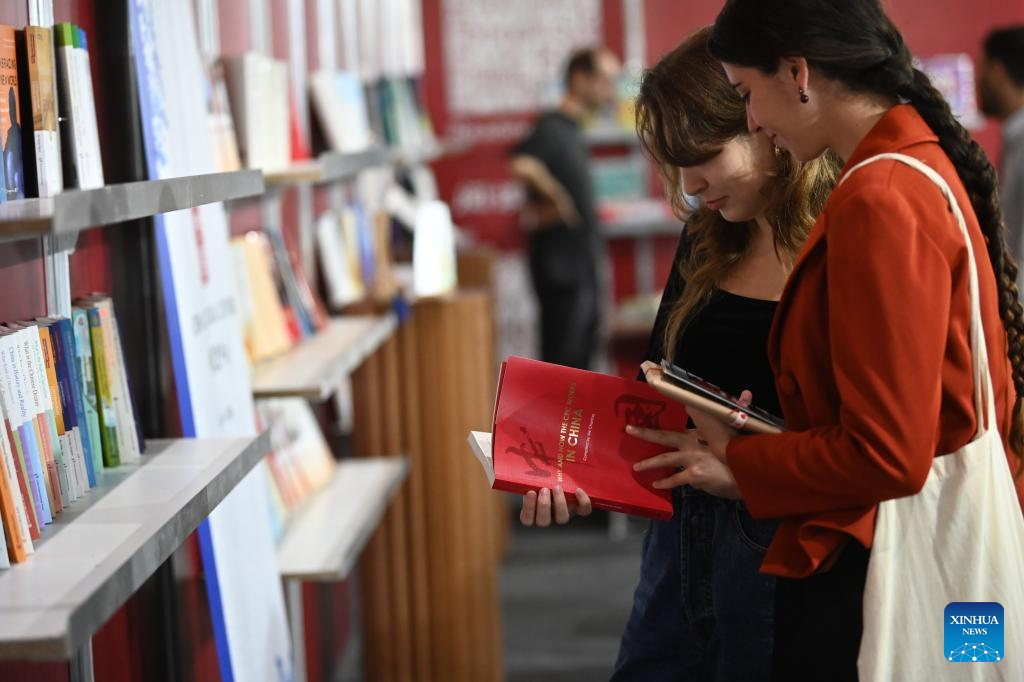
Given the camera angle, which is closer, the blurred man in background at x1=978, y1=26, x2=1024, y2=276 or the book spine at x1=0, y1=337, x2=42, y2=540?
the book spine at x1=0, y1=337, x2=42, y2=540

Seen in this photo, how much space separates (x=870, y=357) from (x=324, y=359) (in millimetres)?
1807

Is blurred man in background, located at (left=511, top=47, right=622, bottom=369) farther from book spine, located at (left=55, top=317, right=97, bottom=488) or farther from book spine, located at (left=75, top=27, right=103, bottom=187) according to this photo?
book spine, located at (left=55, top=317, right=97, bottom=488)

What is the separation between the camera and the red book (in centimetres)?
170

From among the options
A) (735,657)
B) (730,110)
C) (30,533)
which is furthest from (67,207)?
(735,657)

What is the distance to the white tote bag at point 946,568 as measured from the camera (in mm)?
1364

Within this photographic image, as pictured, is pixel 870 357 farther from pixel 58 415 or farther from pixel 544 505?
pixel 58 415

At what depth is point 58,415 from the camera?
1.68 m

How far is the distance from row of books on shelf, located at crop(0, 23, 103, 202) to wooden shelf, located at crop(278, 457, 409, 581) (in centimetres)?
114

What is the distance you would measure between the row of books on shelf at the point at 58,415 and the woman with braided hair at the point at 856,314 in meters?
0.84

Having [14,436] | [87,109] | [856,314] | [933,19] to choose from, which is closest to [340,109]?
[87,109]

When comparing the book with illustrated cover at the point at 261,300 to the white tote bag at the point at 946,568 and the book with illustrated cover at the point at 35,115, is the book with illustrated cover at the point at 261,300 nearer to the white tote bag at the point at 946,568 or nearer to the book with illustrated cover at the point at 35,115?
the book with illustrated cover at the point at 35,115

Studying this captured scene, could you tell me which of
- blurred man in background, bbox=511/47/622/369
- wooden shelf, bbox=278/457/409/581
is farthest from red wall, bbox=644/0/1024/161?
wooden shelf, bbox=278/457/409/581

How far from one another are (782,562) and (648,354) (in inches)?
20.2

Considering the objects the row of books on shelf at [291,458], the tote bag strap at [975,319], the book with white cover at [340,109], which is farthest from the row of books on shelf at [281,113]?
the tote bag strap at [975,319]
